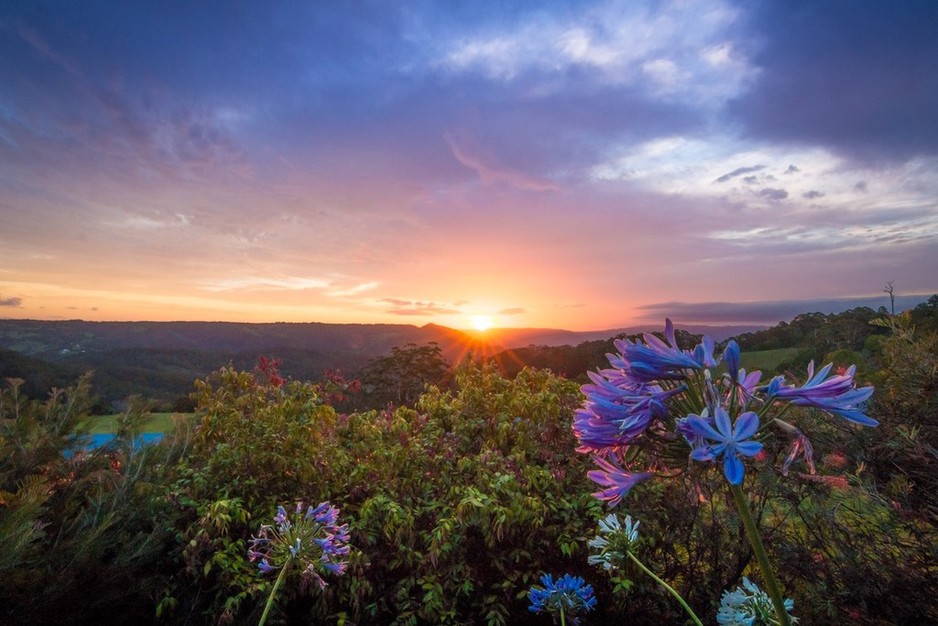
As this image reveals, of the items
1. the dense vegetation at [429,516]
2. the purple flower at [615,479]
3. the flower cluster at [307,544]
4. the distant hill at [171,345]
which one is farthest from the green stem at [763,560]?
the distant hill at [171,345]

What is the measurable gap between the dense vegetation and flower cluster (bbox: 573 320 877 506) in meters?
2.17

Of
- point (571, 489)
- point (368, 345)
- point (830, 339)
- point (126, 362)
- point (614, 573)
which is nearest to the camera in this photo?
point (614, 573)

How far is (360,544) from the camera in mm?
3635

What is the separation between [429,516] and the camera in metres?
3.89

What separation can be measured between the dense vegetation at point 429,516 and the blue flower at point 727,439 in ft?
7.71

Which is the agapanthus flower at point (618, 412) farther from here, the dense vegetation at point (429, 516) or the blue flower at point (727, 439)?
the dense vegetation at point (429, 516)

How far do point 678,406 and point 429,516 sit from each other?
3.16 metres

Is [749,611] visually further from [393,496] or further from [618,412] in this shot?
[393,496]

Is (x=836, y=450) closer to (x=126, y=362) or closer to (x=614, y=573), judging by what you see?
(x=614, y=573)

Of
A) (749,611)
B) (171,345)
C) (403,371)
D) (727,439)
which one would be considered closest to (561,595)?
(749,611)

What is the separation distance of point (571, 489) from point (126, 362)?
3047 centimetres

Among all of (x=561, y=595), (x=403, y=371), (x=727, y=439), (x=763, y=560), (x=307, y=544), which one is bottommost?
(x=403, y=371)

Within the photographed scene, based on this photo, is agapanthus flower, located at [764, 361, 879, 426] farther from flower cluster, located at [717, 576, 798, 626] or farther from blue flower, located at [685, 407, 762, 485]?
flower cluster, located at [717, 576, 798, 626]

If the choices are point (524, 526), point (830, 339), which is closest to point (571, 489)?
point (524, 526)
